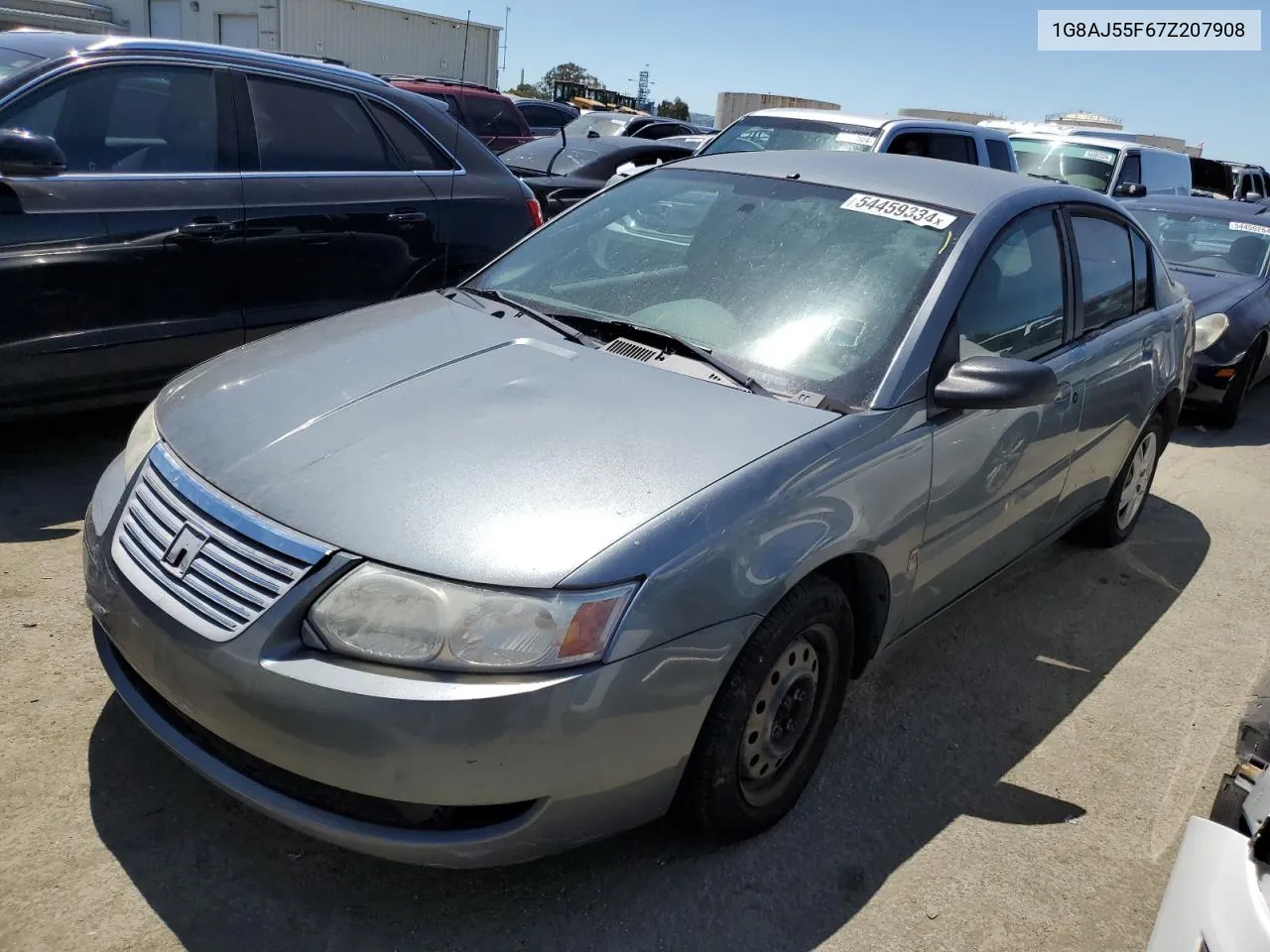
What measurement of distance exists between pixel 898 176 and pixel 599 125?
12947 millimetres

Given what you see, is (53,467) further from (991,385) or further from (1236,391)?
(1236,391)

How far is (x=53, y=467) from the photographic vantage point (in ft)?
14.6

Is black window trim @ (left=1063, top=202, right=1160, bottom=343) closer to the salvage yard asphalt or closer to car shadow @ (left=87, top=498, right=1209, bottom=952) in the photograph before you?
the salvage yard asphalt

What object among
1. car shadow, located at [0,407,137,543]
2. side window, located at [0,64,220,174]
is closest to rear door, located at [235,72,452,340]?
side window, located at [0,64,220,174]

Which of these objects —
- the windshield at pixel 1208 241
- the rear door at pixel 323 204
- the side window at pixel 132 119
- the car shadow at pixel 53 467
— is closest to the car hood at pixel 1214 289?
the windshield at pixel 1208 241

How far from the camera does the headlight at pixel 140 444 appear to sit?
262 cm

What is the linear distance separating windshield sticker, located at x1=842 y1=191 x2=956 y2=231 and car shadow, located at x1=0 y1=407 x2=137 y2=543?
3.00 meters

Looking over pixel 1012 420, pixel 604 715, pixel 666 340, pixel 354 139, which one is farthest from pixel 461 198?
pixel 604 715

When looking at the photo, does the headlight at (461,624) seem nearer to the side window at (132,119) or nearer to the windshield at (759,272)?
the windshield at (759,272)

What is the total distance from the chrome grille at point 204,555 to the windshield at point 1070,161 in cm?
1102

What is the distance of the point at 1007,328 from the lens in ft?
10.8

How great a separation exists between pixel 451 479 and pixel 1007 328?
75.5 inches

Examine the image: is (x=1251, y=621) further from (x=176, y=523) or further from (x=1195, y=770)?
(x=176, y=523)

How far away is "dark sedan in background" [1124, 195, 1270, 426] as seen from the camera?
23.6 ft
